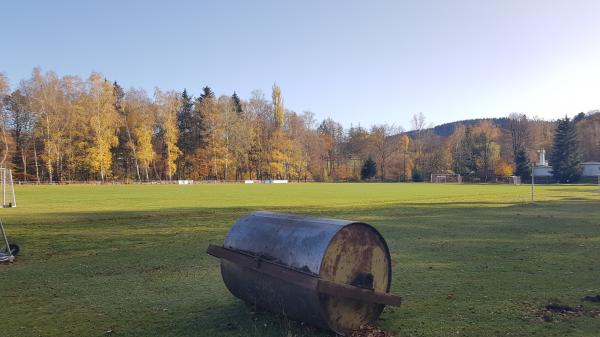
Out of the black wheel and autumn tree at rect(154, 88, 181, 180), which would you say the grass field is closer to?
the black wheel

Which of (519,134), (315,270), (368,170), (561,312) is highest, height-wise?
(519,134)

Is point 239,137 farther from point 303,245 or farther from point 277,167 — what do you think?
point 303,245

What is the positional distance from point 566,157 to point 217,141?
7225cm

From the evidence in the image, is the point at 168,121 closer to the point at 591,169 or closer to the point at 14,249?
the point at 14,249

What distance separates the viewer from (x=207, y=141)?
306ft

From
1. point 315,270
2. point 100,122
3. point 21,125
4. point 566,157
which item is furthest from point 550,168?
point 21,125

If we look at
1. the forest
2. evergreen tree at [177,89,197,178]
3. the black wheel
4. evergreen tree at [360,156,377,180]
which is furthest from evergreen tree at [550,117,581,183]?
the black wheel

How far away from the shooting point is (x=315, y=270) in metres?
4.73

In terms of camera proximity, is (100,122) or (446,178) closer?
(100,122)

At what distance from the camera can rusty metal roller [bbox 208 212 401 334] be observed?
4805 mm

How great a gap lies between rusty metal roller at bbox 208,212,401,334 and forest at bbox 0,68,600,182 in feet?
244

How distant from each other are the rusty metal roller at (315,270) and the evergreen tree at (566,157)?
315ft

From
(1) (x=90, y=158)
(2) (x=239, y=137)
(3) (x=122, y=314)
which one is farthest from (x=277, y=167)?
(3) (x=122, y=314)

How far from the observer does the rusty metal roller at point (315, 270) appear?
189 inches
